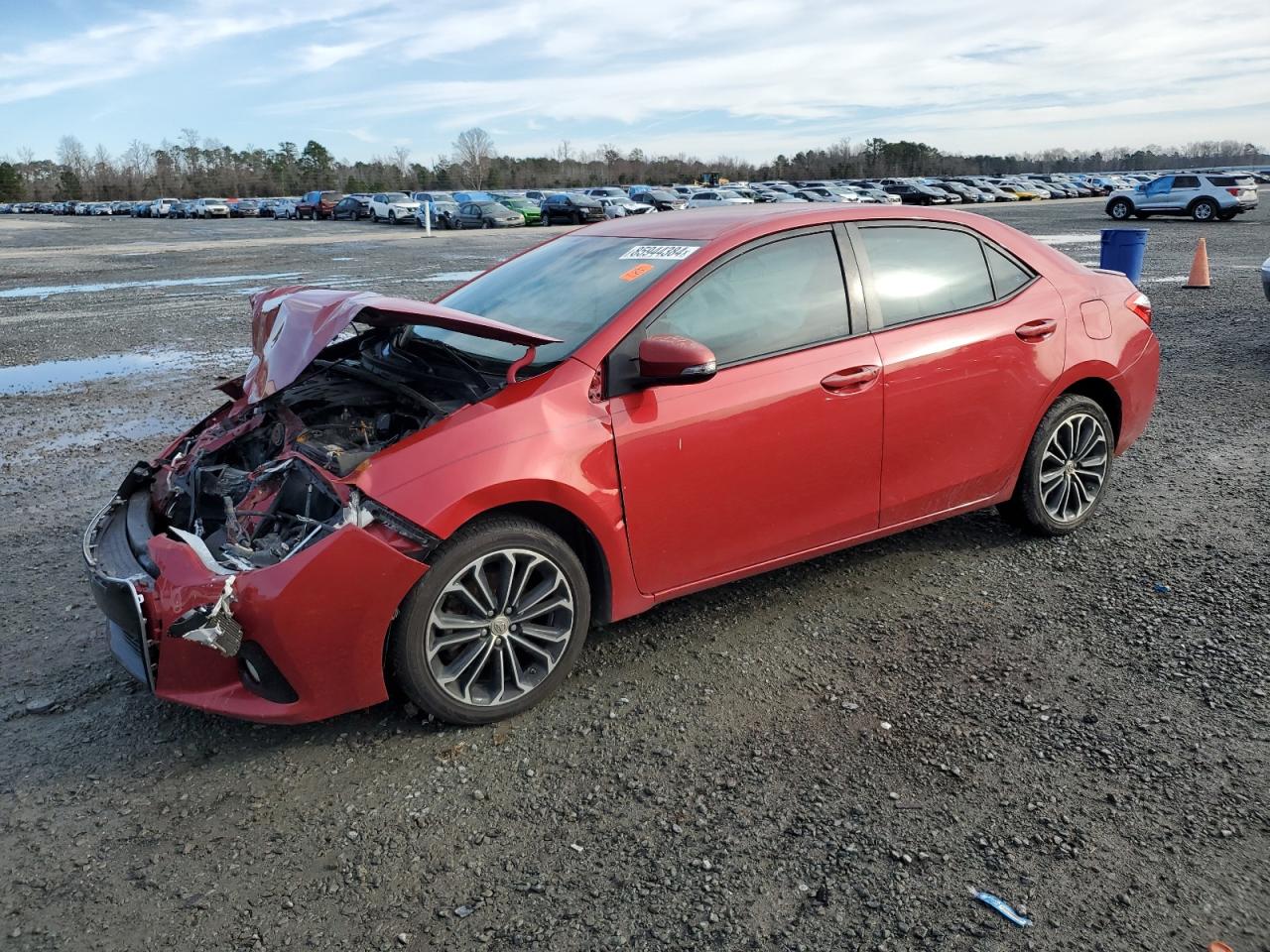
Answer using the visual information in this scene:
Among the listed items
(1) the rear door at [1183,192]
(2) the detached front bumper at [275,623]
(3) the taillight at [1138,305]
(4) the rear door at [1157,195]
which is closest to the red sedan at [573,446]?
(2) the detached front bumper at [275,623]

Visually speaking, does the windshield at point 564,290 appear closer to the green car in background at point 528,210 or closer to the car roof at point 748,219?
the car roof at point 748,219

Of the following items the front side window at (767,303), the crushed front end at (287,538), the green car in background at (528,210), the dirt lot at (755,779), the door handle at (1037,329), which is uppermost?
the green car in background at (528,210)

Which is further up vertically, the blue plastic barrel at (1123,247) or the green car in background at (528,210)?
the green car in background at (528,210)

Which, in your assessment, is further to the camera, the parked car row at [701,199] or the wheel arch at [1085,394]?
→ the parked car row at [701,199]

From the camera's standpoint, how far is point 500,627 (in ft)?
11.2

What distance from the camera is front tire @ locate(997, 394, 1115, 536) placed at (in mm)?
4758

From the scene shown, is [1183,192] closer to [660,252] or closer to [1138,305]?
[1138,305]

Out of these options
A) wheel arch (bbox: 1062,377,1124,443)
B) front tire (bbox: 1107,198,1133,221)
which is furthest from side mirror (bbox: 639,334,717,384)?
front tire (bbox: 1107,198,1133,221)

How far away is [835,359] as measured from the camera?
396 cm

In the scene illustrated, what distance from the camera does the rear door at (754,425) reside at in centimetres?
359

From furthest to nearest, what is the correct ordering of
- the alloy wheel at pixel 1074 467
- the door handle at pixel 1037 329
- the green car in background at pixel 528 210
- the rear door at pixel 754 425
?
the green car in background at pixel 528 210 < the alloy wheel at pixel 1074 467 < the door handle at pixel 1037 329 < the rear door at pixel 754 425

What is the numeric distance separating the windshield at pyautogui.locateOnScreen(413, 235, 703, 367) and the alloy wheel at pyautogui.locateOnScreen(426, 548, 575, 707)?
0.80 metres

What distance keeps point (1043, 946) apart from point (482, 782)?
1691mm

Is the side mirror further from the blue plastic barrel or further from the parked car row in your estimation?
the parked car row
